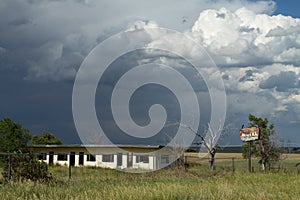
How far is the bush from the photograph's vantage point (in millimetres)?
18375

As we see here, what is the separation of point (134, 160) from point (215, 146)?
1423cm

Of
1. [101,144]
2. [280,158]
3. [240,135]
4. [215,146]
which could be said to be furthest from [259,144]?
[101,144]

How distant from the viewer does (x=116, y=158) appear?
43750mm

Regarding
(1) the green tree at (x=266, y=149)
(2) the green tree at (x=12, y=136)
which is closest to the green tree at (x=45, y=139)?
(2) the green tree at (x=12, y=136)

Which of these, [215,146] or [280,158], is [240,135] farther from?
[280,158]

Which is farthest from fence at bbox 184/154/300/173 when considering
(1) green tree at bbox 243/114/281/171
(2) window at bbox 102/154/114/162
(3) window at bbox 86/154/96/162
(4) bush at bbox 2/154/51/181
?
(4) bush at bbox 2/154/51/181

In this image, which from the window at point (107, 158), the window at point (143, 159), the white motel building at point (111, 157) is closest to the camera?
the white motel building at point (111, 157)

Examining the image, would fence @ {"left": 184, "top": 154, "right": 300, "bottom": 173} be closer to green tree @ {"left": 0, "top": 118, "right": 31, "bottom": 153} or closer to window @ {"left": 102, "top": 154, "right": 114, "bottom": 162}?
window @ {"left": 102, "top": 154, "right": 114, "bottom": 162}

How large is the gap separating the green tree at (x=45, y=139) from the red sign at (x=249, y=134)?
39799mm

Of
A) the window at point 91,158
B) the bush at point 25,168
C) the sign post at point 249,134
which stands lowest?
the window at point 91,158

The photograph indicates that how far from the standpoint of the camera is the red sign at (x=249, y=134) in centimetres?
A: 2652

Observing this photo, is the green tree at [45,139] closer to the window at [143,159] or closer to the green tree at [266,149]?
the window at [143,159]

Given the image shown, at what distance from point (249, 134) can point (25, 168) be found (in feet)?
47.7

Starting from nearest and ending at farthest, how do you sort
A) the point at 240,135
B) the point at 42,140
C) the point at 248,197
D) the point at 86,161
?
the point at 248,197 < the point at 240,135 < the point at 86,161 < the point at 42,140
